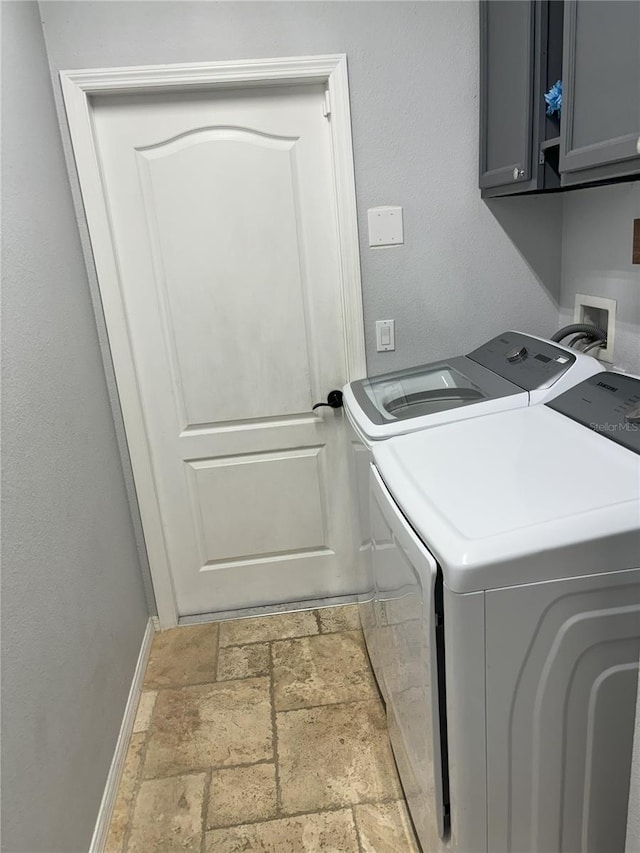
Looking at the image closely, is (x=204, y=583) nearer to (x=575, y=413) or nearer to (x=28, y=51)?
(x=575, y=413)

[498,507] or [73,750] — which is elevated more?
[498,507]

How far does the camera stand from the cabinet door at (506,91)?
66.6 inches

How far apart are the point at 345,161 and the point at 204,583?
174 cm

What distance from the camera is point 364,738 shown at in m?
1.92

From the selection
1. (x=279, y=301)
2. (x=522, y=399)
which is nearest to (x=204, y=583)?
(x=279, y=301)

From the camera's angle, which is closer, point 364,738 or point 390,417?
point 390,417

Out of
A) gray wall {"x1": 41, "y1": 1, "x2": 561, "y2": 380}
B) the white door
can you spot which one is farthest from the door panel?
gray wall {"x1": 41, "y1": 1, "x2": 561, "y2": 380}

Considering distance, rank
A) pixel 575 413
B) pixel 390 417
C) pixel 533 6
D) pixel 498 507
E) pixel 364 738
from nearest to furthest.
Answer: pixel 498 507
pixel 575 413
pixel 533 6
pixel 390 417
pixel 364 738

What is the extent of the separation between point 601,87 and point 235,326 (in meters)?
1.38

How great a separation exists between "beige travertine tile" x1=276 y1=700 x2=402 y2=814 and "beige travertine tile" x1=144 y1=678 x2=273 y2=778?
0.09 metres

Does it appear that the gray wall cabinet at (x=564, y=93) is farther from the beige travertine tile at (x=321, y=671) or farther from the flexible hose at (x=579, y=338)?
the beige travertine tile at (x=321, y=671)

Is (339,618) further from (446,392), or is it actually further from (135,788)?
(446,392)

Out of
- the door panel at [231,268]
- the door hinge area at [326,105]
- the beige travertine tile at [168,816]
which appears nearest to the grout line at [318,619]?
the beige travertine tile at [168,816]

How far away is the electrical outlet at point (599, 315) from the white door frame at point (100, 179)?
773 millimetres
